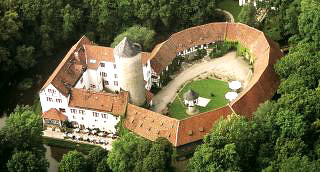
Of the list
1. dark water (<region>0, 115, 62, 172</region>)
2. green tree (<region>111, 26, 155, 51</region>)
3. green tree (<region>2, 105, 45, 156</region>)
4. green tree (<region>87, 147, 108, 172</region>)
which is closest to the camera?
green tree (<region>87, 147, 108, 172</region>)

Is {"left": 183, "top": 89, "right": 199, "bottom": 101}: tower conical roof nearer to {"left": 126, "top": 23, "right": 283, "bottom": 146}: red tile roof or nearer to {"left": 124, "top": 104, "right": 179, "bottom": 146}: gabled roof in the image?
{"left": 126, "top": 23, "right": 283, "bottom": 146}: red tile roof

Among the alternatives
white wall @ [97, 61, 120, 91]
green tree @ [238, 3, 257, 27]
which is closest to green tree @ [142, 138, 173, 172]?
white wall @ [97, 61, 120, 91]

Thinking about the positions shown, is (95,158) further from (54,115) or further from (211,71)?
(211,71)

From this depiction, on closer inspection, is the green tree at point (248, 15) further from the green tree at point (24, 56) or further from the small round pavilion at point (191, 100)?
the green tree at point (24, 56)

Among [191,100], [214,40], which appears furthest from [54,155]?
[214,40]

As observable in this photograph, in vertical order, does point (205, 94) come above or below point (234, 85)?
below

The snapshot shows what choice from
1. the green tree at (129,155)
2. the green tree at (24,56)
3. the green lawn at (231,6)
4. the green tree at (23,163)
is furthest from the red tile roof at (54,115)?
the green lawn at (231,6)
